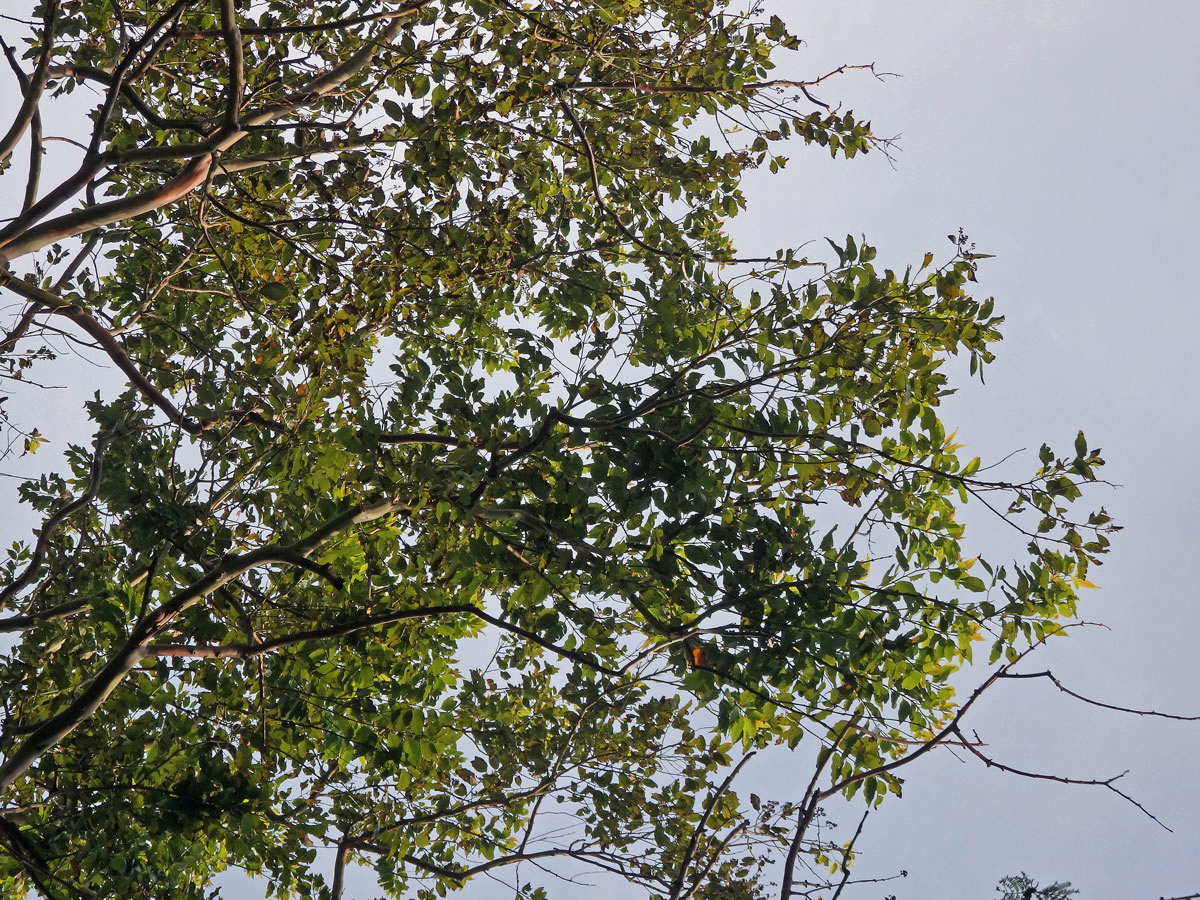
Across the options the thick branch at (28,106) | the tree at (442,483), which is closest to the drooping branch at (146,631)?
the tree at (442,483)

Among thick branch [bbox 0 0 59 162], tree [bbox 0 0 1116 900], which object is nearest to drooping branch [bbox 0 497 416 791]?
tree [bbox 0 0 1116 900]

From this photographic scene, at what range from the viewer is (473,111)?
5617 millimetres

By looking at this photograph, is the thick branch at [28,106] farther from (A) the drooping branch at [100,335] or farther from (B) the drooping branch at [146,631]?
(B) the drooping branch at [146,631]

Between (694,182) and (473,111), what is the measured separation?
2072mm

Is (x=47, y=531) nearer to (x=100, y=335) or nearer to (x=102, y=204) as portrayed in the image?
(x=100, y=335)

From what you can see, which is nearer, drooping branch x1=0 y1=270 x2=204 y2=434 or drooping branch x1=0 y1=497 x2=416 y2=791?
drooping branch x1=0 y1=497 x2=416 y2=791

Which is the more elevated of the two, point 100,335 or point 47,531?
point 100,335

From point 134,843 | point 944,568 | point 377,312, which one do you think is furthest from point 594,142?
point 134,843

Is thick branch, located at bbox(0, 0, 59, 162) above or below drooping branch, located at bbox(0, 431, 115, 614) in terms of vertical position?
above

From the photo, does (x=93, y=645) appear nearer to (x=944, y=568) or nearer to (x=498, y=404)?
(x=498, y=404)

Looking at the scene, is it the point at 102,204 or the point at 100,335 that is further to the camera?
the point at 100,335

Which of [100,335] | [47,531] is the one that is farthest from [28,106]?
[47,531]

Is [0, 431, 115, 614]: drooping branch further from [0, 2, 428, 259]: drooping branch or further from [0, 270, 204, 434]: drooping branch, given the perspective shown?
[0, 2, 428, 259]: drooping branch

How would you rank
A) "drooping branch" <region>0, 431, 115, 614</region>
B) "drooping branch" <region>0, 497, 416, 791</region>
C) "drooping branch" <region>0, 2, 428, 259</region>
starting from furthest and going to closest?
"drooping branch" <region>0, 431, 115, 614</region> < "drooping branch" <region>0, 2, 428, 259</region> < "drooping branch" <region>0, 497, 416, 791</region>
